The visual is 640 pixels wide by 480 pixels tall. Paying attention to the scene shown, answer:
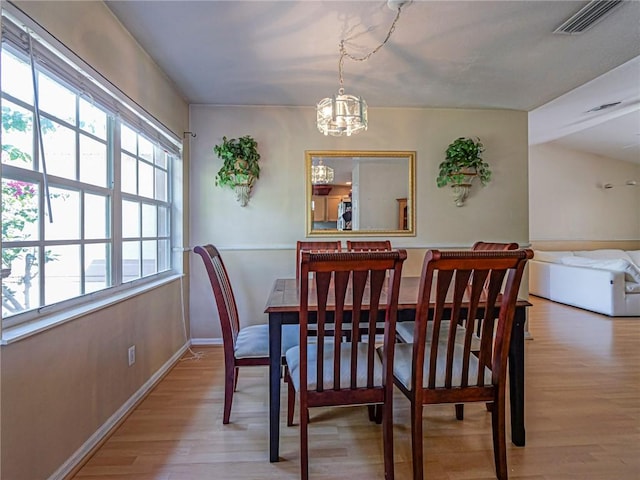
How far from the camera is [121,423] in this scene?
6.57 feet

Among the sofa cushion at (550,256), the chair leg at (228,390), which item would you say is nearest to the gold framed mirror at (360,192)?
the chair leg at (228,390)

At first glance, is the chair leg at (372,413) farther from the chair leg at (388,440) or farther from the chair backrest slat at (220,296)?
the chair backrest slat at (220,296)

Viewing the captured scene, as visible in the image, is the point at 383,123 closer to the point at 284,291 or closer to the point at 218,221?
the point at 218,221

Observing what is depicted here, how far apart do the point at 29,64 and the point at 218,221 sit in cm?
212

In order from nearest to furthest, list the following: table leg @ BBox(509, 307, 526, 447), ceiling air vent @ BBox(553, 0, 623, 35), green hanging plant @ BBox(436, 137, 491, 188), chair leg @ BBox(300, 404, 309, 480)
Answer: chair leg @ BBox(300, 404, 309, 480) → table leg @ BBox(509, 307, 526, 447) → ceiling air vent @ BBox(553, 0, 623, 35) → green hanging plant @ BBox(436, 137, 491, 188)

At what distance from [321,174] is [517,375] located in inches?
94.9

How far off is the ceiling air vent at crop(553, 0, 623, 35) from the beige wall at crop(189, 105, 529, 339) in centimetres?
147

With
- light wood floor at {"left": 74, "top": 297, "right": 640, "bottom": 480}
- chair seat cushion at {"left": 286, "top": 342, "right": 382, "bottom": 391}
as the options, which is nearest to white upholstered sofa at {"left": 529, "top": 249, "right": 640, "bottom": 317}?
light wood floor at {"left": 74, "top": 297, "right": 640, "bottom": 480}

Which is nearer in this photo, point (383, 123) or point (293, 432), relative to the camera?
point (293, 432)

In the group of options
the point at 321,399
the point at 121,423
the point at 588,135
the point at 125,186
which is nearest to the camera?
the point at 321,399

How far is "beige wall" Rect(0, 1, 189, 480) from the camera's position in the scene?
4.24 feet

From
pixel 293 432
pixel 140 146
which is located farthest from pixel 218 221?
pixel 293 432

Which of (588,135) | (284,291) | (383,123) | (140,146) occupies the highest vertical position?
(588,135)

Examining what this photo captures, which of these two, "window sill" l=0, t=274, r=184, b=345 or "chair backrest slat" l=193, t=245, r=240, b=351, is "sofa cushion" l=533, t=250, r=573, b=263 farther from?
"window sill" l=0, t=274, r=184, b=345
